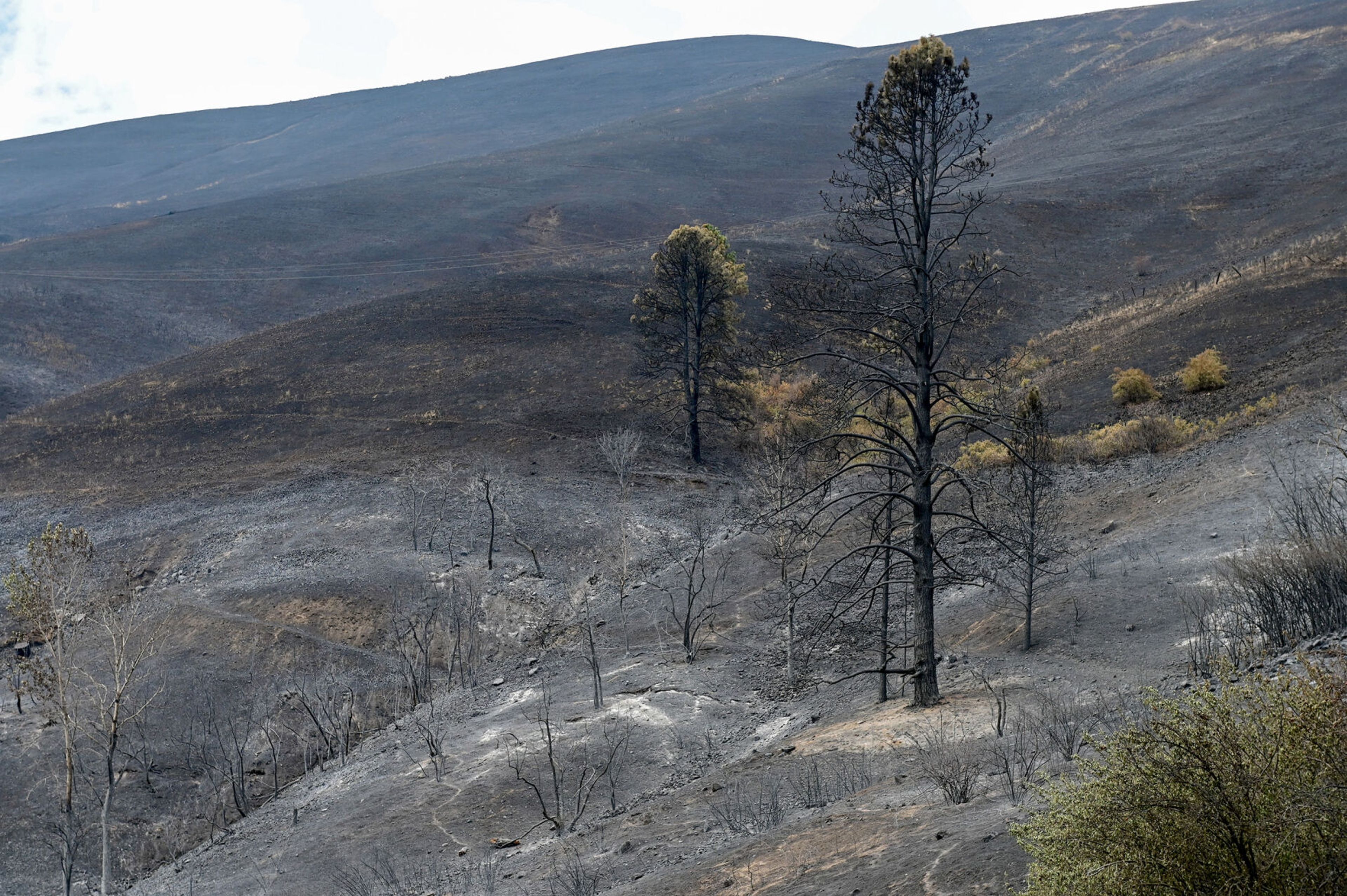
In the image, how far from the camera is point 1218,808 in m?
5.02

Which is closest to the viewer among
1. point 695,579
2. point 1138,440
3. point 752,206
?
point 695,579

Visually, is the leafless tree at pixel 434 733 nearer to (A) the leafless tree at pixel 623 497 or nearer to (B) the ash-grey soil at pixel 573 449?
(B) the ash-grey soil at pixel 573 449

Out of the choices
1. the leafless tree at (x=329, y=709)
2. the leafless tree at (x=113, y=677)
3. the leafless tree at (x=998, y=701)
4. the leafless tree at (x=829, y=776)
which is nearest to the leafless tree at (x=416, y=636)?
the leafless tree at (x=329, y=709)

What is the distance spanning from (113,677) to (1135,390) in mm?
35226

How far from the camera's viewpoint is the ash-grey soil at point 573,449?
1603 centimetres

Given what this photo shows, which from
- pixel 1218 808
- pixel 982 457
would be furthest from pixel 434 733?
pixel 982 457

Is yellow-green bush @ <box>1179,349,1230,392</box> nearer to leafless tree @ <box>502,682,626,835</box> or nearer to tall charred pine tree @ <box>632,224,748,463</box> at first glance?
tall charred pine tree @ <box>632,224,748,463</box>

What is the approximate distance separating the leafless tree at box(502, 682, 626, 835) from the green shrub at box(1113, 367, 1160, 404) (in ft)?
86.4

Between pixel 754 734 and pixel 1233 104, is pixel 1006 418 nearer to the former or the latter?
pixel 754 734

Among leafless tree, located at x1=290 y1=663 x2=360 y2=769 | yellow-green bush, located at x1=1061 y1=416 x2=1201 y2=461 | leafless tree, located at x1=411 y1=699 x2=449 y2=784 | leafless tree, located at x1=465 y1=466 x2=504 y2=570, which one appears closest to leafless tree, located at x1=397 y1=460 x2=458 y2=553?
leafless tree, located at x1=465 y1=466 x2=504 y2=570

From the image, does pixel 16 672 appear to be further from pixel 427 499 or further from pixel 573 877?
pixel 573 877

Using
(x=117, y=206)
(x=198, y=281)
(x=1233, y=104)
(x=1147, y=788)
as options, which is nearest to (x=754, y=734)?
(x=1147, y=788)

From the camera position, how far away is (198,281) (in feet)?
267

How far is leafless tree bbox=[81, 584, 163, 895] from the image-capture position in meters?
18.8
